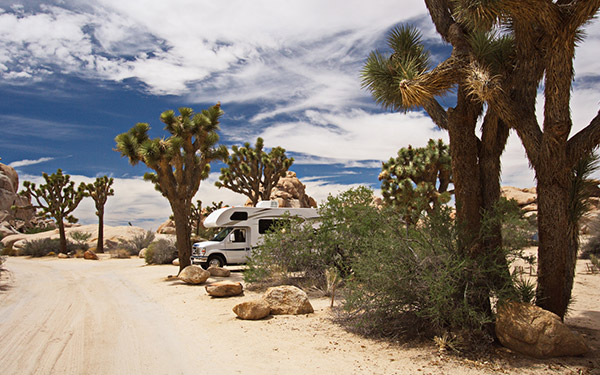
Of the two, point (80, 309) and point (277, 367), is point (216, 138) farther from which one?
point (277, 367)

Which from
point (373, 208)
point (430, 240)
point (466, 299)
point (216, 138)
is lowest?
point (466, 299)

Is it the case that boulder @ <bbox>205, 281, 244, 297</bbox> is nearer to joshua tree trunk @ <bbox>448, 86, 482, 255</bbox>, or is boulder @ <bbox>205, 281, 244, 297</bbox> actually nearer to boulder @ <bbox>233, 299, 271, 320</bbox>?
boulder @ <bbox>233, 299, 271, 320</bbox>

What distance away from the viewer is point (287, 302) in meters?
8.95

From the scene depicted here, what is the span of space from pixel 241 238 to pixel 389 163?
1651 cm

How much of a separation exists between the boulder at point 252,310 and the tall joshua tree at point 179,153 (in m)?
7.85

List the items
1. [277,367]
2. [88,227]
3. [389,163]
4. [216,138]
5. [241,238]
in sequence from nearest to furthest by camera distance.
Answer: [277,367] → [216,138] → [241,238] → [389,163] → [88,227]

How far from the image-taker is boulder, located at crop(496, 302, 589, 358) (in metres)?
5.41

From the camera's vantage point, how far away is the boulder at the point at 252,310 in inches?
330

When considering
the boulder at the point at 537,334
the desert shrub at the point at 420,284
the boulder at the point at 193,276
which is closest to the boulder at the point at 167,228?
the boulder at the point at 193,276

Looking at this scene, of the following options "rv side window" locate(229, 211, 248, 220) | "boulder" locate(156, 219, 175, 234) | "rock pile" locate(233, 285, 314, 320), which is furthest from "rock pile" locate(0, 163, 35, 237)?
"rock pile" locate(233, 285, 314, 320)

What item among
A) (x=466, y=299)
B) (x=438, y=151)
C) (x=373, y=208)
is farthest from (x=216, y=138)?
(x=438, y=151)

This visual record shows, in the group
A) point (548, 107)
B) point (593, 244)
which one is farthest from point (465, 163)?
point (593, 244)

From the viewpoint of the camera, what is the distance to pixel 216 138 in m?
A: 16.7

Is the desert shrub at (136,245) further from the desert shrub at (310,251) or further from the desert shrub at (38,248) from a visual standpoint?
the desert shrub at (310,251)
